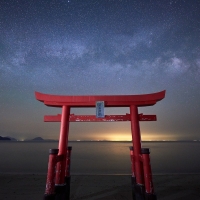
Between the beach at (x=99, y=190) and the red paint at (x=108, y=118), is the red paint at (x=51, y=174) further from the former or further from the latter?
the beach at (x=99, y=190)

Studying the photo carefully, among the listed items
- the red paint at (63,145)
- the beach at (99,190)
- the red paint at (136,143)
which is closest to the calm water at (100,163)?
the beach at (99,190)

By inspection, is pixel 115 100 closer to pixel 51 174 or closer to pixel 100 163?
pixel 51 174

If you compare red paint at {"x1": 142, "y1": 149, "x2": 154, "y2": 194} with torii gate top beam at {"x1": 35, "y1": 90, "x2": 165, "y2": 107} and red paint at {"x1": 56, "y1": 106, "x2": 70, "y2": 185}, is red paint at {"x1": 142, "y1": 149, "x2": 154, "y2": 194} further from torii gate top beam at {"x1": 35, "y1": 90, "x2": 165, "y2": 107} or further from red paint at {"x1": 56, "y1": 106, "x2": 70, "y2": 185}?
red paint at {"x1": 56, "y1": 106, "x2": 70, "y2": 185}

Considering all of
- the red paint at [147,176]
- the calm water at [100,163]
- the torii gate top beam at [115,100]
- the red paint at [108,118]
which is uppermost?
the torii gate top beam at [115,100]

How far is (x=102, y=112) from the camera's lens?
539 cm

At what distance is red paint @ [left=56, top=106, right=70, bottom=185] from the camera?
473 cm

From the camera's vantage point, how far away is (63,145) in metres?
5.12

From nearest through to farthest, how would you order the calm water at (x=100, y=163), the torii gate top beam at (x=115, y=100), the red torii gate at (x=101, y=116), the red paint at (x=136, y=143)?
the red paint at (x=136, y=143), the red torii gate at (x=101, y=116), the torii gate top beam at (x=115, y=100), the calm water at (x=100, y=163)

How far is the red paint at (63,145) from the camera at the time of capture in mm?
4730

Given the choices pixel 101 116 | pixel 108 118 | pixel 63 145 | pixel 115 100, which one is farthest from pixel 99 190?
pixel 115 100

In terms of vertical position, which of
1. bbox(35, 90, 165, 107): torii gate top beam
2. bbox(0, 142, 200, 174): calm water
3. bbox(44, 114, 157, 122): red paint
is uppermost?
bbox(35, 90, 165, 107): torii gate top beam

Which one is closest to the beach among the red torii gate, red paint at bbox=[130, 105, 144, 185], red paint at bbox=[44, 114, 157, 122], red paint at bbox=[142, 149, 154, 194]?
the red torii gate

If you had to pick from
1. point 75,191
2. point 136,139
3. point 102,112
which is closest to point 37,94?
point 102,112

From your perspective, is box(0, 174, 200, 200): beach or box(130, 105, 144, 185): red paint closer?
box(130, 105, 144, 185): red paint
